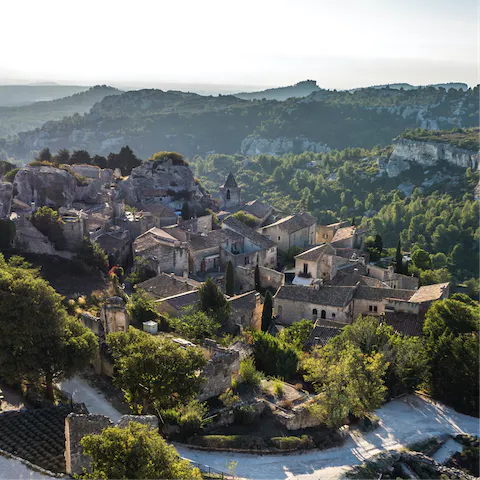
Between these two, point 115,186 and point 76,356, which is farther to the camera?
point 115,186

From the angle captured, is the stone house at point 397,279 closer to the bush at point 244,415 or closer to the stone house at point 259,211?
the stone house at point 259,211

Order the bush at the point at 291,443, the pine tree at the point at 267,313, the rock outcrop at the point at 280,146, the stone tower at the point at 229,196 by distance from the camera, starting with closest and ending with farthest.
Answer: the bush at the point at 291,443 → the pine tree at the point at 267,313 → the stone tower at the point at 229,196 → the rock outcrop at the point at 280,146

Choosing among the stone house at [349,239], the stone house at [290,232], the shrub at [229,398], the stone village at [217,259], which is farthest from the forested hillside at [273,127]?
the shrub at [229,398]

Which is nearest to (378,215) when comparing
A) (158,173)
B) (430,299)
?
(158,173)

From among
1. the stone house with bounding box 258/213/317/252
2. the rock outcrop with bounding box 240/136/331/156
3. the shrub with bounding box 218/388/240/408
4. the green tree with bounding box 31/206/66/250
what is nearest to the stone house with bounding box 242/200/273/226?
the stone house with bounding box 258/213/317/252

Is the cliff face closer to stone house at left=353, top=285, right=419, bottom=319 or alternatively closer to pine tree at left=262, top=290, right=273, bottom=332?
stone house at left=353, top=285, right=419, bottom=319

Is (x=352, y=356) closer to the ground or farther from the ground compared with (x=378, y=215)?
farther from the ground

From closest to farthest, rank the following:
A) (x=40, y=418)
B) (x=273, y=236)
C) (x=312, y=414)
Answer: (x=40, y=418), (x=312, y=414), (x=273, y=236)

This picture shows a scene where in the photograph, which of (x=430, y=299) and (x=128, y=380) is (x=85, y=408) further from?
(x=430, y=299)
